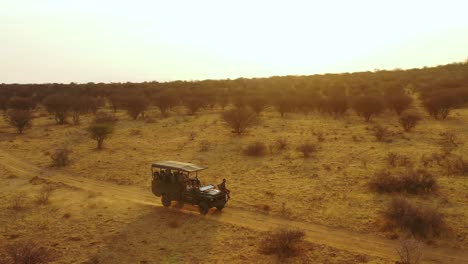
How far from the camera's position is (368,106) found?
132 feet

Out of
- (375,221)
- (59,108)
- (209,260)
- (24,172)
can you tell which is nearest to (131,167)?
(24,172)

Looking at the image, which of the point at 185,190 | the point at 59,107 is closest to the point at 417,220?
the point at 185,190

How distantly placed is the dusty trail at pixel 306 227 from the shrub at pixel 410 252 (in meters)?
0.58

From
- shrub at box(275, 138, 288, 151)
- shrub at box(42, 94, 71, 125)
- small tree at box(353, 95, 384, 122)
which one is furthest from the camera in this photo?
shrub at box(42, 94, 71, 125)

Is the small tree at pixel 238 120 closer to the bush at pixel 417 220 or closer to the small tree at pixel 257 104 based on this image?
the small tree at pixel 257 104

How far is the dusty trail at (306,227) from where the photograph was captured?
13.8 m

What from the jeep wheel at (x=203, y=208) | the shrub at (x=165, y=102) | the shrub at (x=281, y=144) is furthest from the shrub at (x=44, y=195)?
the shrub at (x=165, y=102)

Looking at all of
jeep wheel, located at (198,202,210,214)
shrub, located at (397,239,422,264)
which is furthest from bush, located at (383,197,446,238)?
jeep wheel, located at (198,202,210,214)

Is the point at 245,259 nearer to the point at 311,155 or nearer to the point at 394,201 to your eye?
the point at 394,201

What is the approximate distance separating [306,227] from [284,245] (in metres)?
2.68

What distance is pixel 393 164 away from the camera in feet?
78.9

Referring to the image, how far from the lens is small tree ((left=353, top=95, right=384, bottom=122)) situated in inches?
1583

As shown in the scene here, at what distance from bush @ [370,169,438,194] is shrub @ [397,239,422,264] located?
6.77 m

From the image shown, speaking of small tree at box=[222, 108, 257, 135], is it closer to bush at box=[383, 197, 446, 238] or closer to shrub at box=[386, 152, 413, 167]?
shrub at box=[386, 152, 413, 167]
